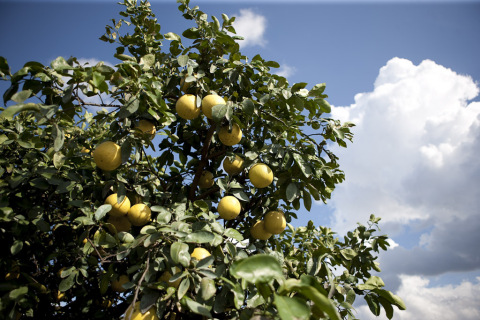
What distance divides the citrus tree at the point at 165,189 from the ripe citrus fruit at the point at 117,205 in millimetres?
15

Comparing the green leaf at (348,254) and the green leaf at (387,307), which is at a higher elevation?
the green leaf at (348,254)

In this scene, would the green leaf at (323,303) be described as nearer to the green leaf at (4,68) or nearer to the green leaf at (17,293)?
the green leaf at (17,293)

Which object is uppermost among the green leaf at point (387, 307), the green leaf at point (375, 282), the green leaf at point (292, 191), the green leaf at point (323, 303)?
the green leaf at point (292, 191)

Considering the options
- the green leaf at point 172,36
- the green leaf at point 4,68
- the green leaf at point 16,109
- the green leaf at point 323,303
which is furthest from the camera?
the green leaf at point 172,36

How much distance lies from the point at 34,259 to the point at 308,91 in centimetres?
289

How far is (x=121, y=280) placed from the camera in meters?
2.55

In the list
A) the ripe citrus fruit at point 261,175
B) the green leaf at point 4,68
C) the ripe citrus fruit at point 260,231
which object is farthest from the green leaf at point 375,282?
the green leaf at point 4,68

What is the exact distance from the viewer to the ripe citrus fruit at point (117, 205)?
237 centimetres

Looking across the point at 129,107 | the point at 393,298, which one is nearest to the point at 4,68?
the point at 129,107

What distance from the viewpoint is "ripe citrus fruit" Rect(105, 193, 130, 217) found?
7.77 feet

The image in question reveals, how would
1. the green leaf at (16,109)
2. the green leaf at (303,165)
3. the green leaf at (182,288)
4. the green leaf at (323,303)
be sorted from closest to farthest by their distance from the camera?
the green leaf at (323,303)
the green leaf at (182,288)
the green leaf at (16,109)
the green leaf at (303,165)

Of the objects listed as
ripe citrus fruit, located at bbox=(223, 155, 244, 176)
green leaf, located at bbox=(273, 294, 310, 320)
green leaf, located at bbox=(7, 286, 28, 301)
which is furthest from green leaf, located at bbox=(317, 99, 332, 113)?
green leaf, located at bbox=(7, 286, 28, 301)

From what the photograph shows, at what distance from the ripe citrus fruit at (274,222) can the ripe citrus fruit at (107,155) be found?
1.35m

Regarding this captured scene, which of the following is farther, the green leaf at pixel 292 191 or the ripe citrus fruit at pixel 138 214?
the ripe citrus fruit at pixel 138 214
